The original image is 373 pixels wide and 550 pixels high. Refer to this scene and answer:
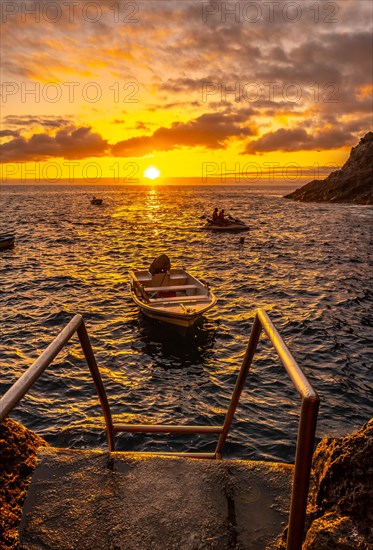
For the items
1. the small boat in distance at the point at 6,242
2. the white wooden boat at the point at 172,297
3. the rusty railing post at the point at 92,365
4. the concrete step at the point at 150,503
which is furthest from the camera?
the small boat in distance at the point at 6,242

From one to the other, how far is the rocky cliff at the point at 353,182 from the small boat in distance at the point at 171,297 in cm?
8685

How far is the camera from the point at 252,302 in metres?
21.1

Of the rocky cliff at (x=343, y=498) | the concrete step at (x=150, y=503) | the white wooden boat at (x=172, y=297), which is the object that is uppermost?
the rocky cliff at (x=343, y=498)

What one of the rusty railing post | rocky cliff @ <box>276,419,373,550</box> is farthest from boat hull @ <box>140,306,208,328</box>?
rocky cliff @ <box>276,419,373,550</box>

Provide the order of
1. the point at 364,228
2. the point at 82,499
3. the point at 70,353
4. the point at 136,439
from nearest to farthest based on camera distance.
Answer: the point at 82,499
the point at 136,439
the point at 70,353
the point at 364,228

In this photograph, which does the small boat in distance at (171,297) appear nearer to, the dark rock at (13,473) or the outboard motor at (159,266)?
the outboard motor at (159,266)

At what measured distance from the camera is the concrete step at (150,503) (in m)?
3.02

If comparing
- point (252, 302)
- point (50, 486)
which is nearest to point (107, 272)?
point (252, 302)

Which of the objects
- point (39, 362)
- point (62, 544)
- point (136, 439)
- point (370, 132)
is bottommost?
point (136, 439)

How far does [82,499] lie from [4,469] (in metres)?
0.68

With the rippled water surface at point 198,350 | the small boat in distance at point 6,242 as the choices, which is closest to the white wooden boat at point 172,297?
the rippled water surface at point 198,350

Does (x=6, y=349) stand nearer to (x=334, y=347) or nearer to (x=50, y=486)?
(x=334, y=347)

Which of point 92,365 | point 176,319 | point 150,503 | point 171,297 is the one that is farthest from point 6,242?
point 150,503

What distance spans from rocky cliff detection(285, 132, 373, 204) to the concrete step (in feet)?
331
